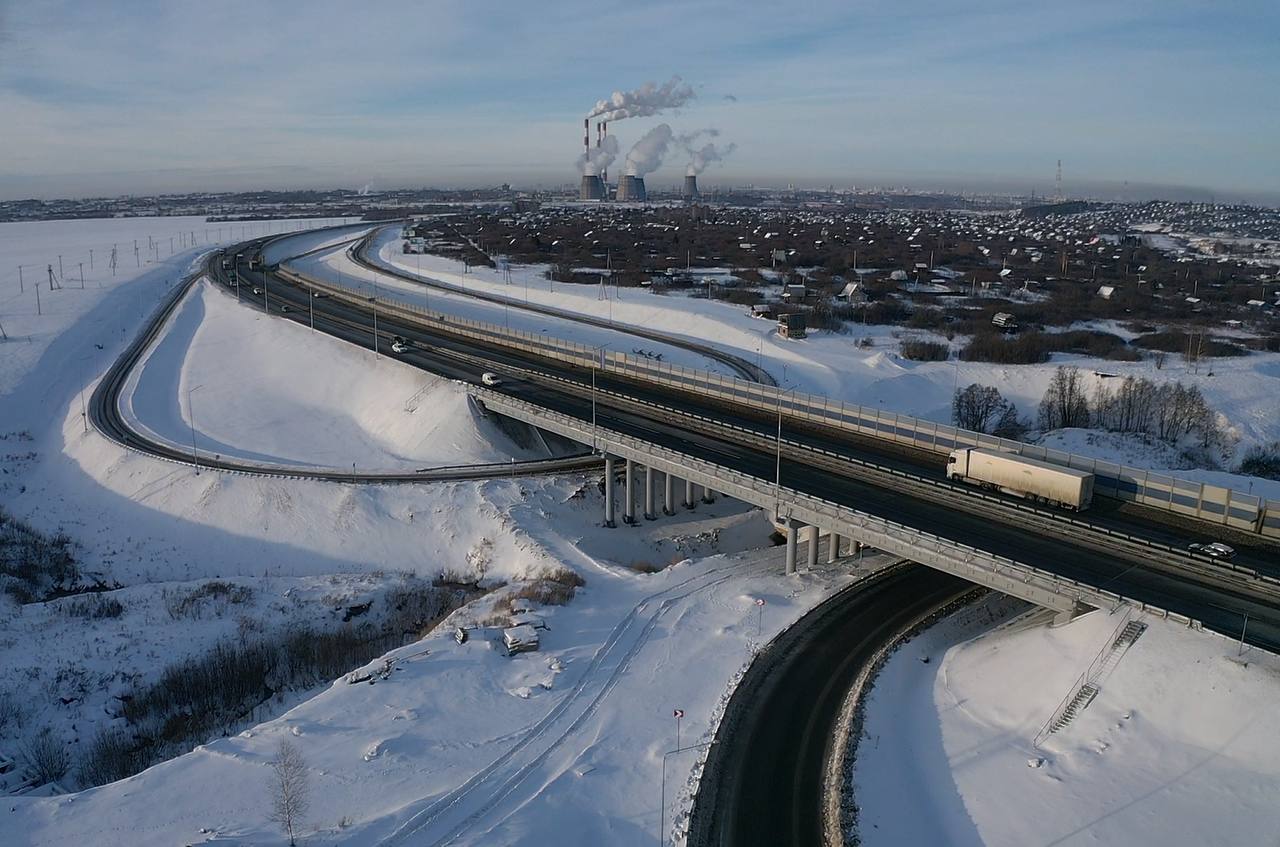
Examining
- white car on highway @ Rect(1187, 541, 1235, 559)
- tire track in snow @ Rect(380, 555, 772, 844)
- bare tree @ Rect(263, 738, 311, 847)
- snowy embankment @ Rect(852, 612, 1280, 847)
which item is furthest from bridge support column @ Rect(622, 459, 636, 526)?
white car on highway @ Rect(1187, 541, 1235, 559)

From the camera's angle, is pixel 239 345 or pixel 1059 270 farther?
pixel 1059 270

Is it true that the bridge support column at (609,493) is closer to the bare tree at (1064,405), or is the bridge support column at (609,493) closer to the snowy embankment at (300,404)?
the snowy embankment at (300,404)

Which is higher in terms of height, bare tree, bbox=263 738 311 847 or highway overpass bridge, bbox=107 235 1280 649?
highway overpass bridge, bbox=107 235 1280 649

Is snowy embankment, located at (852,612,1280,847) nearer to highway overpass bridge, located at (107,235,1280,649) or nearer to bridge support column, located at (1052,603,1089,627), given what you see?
bridge support column, located at (1052,603,1089,627)

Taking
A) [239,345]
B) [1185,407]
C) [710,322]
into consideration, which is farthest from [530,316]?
[1185,407]

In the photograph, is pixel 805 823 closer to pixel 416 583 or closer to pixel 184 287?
pixel 416 583

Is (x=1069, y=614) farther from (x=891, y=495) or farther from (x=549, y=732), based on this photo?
(x=549, y=732)
